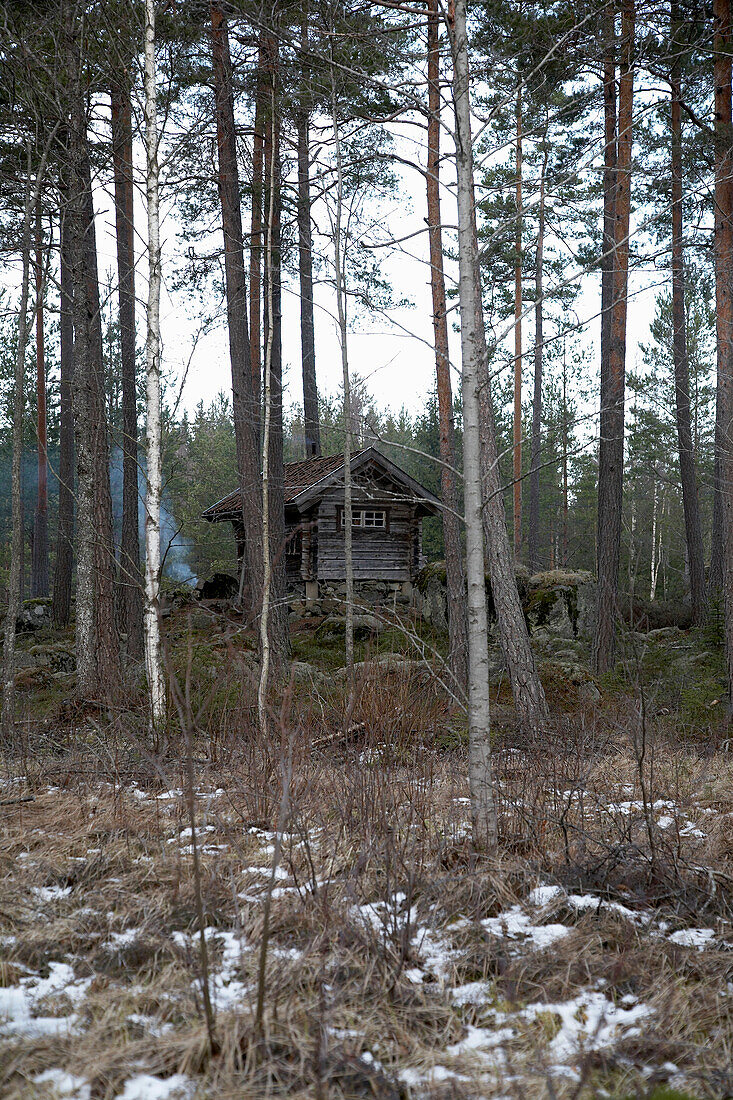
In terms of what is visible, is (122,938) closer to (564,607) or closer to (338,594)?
(564,607)

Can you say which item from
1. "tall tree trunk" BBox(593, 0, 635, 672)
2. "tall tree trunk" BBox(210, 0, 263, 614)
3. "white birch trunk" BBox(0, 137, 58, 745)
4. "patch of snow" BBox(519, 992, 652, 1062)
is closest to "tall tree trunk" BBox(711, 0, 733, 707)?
"tall tree trunk" BBox(593, 0, 635, 672)

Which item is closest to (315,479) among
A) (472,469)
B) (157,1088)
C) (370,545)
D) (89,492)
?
(370,545)

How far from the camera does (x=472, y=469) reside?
145 inches

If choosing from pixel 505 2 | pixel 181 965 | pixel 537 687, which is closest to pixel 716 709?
pixel 537 687

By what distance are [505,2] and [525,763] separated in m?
9.53

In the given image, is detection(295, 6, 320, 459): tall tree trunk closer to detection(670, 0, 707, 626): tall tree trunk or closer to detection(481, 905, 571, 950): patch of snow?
detection(670, 0, 707, 626): tall tree trunk

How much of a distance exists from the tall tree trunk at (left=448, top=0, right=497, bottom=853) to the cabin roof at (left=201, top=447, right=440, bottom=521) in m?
13.0

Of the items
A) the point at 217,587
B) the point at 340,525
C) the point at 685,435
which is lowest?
the point at 217,587

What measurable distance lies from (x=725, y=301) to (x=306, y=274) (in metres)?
5.73

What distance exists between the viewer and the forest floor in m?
2.00

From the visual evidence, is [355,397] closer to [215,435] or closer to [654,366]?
[654,366]

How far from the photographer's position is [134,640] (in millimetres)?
13633

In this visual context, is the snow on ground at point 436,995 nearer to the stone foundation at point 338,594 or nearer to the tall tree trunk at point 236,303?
the tall tree trunk at point 236,303

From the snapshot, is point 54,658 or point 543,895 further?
point 54,658
